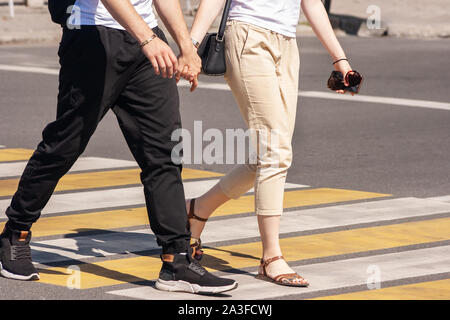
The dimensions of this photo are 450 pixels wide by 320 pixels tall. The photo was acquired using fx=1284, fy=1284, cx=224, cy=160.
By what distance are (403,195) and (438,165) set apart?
1461mm

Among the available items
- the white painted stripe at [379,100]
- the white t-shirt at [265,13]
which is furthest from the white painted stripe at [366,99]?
the white t-shirt at [265,13]

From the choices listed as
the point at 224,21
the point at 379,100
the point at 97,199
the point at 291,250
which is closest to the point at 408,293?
the point at 291,250

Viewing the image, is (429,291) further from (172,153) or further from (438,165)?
(438,165)

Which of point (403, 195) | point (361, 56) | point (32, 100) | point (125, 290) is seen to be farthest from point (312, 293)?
point (361, 56)

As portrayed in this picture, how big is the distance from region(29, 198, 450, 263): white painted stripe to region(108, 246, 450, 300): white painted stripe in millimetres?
819

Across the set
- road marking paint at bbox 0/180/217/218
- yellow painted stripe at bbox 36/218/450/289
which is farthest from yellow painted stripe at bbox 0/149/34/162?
yellow painted stripe at bbox 36/218/450/289

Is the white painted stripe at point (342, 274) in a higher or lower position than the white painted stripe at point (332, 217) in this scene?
higher

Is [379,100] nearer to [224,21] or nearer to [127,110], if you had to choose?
[224,21]

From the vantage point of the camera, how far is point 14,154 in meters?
10.1

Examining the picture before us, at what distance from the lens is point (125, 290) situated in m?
5.64

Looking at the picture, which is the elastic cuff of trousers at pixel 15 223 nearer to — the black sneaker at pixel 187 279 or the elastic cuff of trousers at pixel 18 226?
the elastic cuff of trousers at pixel 18 226

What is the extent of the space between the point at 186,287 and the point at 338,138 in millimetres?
5722

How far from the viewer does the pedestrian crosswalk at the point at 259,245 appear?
577cm

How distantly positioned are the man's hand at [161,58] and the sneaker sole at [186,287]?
37.0 inches
